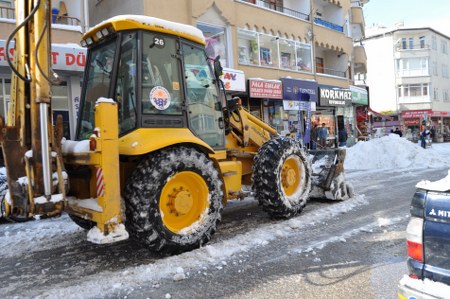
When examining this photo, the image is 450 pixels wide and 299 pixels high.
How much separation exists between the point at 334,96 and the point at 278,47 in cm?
529

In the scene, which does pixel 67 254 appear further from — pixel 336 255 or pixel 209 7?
pixel 209 7

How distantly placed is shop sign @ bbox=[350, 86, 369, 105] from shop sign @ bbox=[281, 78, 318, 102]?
18.2 ft

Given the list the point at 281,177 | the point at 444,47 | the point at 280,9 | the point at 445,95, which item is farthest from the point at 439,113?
the point at 281,177

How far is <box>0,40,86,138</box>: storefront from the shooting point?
1073cm

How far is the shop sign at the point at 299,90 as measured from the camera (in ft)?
62.7

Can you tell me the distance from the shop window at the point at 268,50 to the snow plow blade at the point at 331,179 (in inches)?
462

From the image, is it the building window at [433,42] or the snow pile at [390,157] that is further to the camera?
the building window at [433,42]

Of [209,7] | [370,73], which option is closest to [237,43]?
[209,7]

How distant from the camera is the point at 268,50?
19.0 meters

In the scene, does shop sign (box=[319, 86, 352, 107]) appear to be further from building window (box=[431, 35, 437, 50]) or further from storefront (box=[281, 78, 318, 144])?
building window (box=[431, 35, 437, 50])

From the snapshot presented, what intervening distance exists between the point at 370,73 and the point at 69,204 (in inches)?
2038

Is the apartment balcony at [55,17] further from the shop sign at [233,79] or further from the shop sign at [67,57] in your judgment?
the shop sign at [233,79]

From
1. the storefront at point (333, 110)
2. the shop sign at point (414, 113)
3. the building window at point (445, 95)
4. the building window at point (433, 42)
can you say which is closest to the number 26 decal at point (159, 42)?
the storefront at point (333, 110)

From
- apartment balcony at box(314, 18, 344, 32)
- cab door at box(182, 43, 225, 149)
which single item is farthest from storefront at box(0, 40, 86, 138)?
apartment balcony at box(314, 18, 344, 32)
